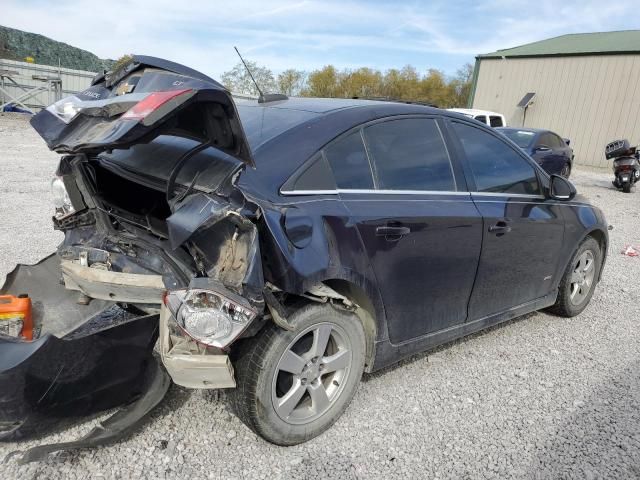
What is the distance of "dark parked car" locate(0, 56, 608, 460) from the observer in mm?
2135

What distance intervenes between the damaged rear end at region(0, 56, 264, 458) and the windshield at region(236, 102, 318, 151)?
245 mm

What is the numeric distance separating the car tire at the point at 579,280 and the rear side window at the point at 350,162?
2399 mm

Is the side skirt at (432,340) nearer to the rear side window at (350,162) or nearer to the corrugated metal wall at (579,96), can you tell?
the rear side window at (350,162)

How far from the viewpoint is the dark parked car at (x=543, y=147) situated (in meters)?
11.5

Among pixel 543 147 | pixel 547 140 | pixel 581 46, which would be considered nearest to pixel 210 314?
pixel 543 147

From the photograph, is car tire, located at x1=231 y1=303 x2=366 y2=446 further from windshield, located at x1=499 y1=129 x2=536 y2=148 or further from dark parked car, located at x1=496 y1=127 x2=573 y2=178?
windshield, located at x1=499 y1=129 x2=536 y2=148

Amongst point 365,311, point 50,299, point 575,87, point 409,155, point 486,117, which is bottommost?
point 50,299

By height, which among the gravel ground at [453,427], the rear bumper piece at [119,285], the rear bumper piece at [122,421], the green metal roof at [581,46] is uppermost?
the green metal roof at [581,46]

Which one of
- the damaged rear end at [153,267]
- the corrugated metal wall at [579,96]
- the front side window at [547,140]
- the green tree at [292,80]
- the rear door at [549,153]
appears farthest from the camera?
the green tree at [292,80]

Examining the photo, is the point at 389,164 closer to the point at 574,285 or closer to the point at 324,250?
the point at 324,250

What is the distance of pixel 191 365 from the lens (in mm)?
2193

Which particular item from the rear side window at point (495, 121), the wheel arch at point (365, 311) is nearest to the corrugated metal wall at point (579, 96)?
the rear side window at point (495, 121)

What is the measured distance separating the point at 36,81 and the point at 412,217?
77.3 feet

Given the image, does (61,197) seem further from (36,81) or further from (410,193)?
(36,81)
